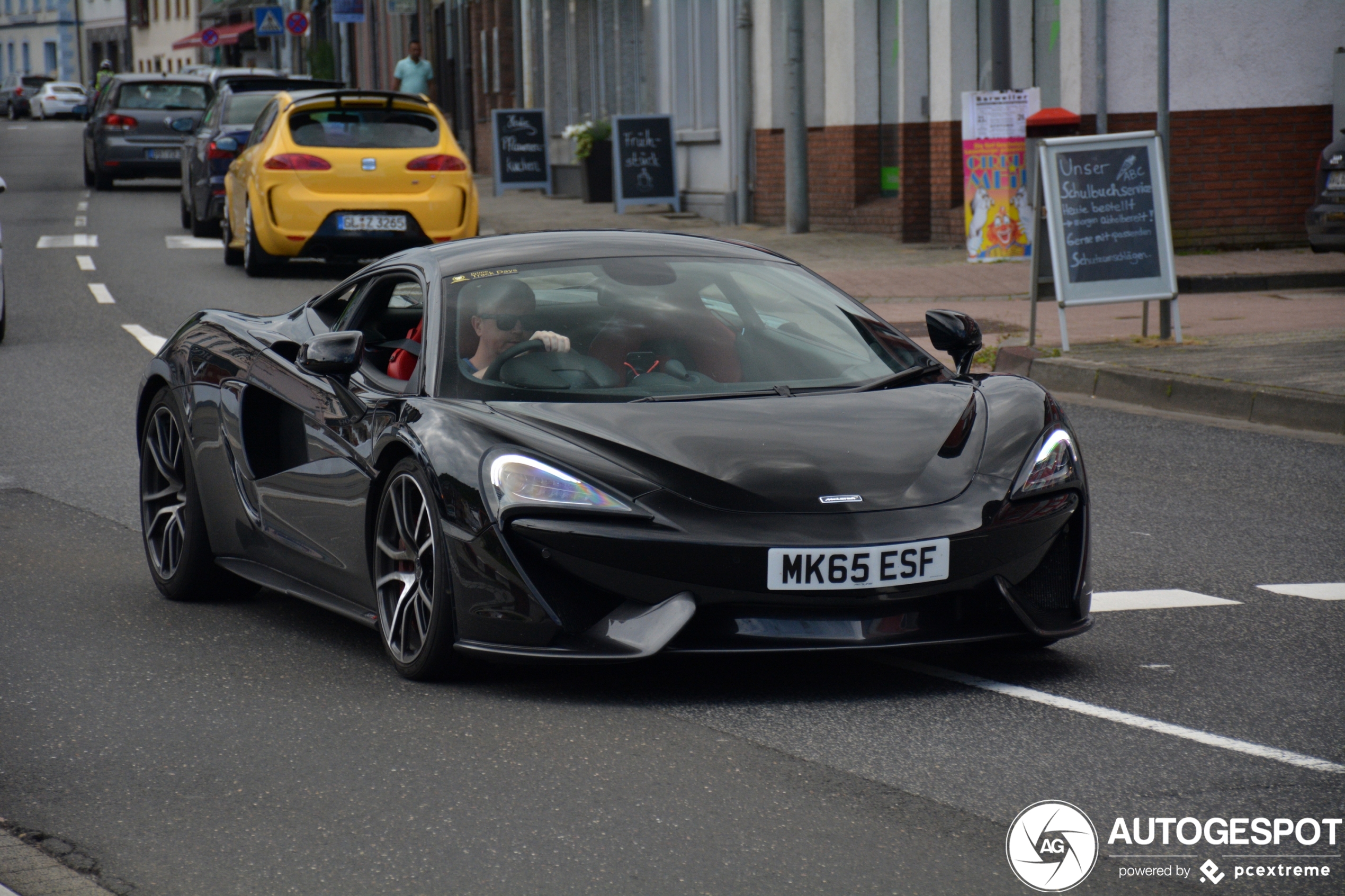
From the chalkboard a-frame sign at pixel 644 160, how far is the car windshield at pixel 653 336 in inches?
805

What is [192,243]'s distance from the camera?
23109 mm

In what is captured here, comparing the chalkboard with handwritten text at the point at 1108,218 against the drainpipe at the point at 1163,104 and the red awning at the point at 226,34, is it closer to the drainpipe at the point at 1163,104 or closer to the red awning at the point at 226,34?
the drainpipe at the point at 1163,104

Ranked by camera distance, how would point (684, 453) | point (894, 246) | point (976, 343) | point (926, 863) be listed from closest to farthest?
1. point (926, 863)
2. point (684, 453)
3. point (976, 343)
4. point (894, 246)

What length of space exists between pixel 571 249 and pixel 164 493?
1783mm

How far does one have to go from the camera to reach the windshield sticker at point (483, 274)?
18.6 ft

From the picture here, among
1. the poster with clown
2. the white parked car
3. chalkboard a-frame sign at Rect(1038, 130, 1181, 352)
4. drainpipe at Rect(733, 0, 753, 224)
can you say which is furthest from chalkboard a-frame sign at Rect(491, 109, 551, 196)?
the white parked car

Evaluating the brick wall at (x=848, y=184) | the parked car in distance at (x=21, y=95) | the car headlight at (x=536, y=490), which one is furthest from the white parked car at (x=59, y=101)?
the car headlight at (x=536, y=490)

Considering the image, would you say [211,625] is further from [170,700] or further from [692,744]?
[692,744]

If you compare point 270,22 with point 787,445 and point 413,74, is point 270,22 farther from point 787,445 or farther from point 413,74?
point 787,445

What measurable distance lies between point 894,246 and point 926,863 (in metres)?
17.4

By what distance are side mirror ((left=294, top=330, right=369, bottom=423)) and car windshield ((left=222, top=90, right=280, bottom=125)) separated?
17.9 m

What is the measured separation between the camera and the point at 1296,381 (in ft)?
33.9

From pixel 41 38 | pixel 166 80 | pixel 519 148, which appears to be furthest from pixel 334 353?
pixel 41 38

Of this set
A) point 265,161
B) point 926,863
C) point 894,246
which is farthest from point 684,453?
point 894,246
